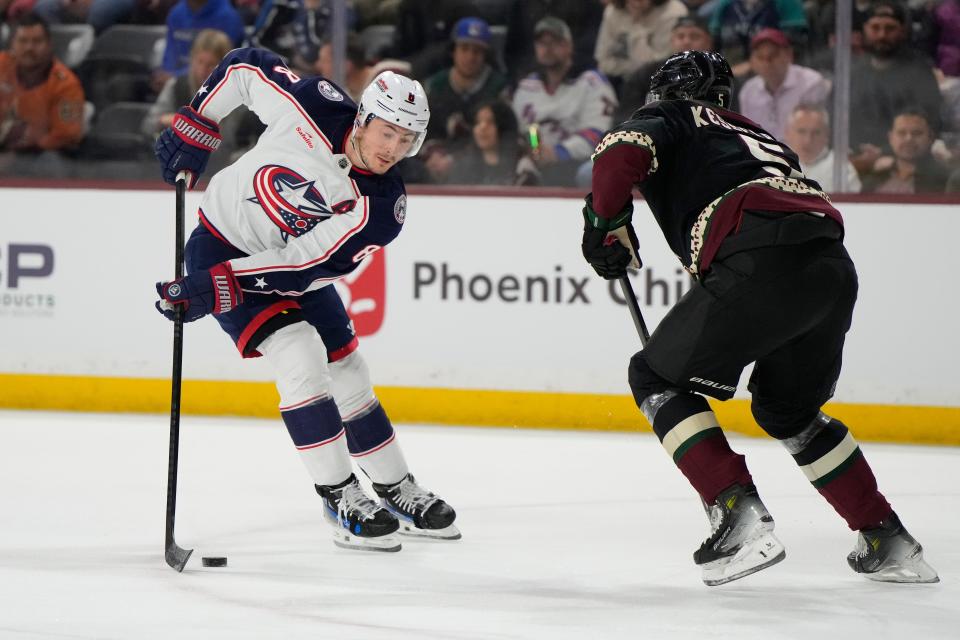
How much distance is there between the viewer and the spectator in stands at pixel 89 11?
19.7 ft

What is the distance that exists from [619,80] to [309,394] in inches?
104

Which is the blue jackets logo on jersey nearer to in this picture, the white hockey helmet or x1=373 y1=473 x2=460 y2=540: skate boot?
the white hockey helmet

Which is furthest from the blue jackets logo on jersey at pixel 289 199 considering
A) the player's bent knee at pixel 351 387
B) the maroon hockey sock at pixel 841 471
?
the maroon hockey sock at pixel 841 471

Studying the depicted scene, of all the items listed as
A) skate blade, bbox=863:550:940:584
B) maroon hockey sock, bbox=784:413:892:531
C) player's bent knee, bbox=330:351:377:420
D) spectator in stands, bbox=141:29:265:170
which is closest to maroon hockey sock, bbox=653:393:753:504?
maroon hockey sock, bbox=784:413:892:531

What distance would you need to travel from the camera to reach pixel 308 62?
5.86 metres

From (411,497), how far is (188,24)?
3.04 metres

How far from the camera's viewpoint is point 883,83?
5367 millimetres

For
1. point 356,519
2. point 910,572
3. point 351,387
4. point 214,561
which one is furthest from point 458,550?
point 910,572

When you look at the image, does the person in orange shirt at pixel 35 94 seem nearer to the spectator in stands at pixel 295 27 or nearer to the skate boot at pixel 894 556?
the spectator in stands at pixel 295 27

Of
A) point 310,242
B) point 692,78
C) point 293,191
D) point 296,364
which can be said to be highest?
point 692,78

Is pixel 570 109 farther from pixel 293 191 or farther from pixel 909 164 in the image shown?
pixel 293 191

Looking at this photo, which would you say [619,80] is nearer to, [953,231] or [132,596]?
[953,231]

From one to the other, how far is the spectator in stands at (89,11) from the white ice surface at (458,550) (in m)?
1.85

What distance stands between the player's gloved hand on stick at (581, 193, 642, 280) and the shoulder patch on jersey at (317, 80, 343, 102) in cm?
80
